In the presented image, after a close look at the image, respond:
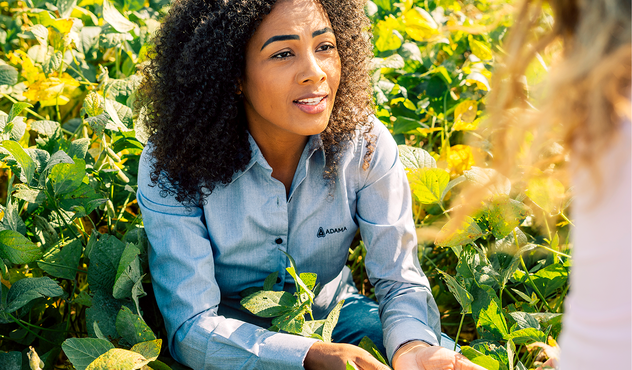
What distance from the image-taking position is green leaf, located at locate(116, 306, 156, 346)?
107 cm

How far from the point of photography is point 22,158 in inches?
48.3

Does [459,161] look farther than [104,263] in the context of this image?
Yes

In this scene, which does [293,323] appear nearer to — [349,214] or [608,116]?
[349,214]

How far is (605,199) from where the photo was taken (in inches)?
17.1

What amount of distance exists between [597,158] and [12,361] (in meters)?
1.15

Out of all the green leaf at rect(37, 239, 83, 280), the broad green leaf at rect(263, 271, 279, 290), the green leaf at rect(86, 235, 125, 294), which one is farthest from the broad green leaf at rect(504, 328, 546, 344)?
the green leaf at rect(37, 239, 83, 280)

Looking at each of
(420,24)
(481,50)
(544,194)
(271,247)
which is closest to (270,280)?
(271,247)

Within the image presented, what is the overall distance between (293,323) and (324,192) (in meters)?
0.33

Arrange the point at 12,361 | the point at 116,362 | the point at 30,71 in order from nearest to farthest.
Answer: the point at 116,362 → the point at 12,361 → the point at 30,71

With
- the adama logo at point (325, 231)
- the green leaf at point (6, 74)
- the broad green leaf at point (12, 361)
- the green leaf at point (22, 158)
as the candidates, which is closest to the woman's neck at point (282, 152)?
the adama logo at point (325, 231)

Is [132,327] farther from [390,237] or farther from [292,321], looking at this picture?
[390,237]

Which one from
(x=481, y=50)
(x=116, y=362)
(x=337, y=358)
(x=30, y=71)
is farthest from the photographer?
(x=481, y=50)

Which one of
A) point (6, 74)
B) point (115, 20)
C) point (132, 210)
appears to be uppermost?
point (115, 20)

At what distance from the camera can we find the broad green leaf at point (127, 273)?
1.11 meters
